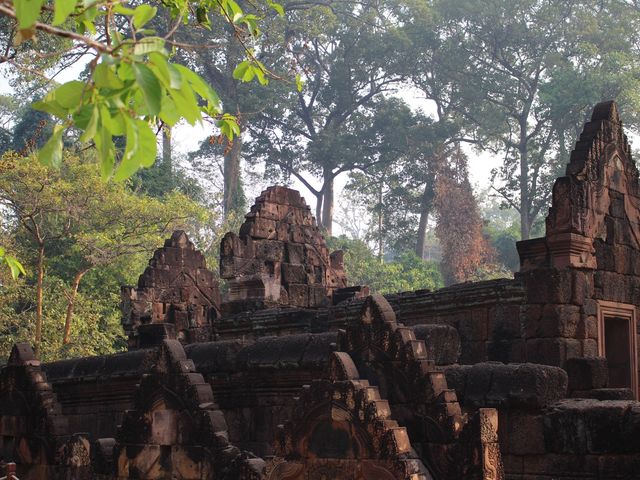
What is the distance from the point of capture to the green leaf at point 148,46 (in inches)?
157

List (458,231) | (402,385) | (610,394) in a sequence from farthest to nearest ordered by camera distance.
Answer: (458,231)
(610,394)
(402,385)

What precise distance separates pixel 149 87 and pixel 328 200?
37.4 m

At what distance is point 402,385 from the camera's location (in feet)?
21.4

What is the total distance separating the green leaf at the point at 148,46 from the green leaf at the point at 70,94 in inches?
11.5

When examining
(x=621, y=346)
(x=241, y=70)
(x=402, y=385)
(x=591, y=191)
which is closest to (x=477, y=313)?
(x=591, y=191)

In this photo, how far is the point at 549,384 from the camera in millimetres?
7094

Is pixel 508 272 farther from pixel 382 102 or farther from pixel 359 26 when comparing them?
pixel 359 26

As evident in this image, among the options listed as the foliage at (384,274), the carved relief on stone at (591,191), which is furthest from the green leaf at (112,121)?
the foliage at (384,274)

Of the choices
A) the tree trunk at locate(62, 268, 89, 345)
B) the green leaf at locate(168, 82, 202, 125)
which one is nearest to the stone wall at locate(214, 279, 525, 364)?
the green leaf at locate(168, 82, 202, 125)

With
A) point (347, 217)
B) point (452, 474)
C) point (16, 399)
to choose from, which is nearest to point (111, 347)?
point (16, 399)

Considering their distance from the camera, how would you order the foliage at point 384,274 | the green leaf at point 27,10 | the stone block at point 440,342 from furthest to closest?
the foliage at point 384,274 < the stone block at point 440,342 < the green leaf at point 27,10

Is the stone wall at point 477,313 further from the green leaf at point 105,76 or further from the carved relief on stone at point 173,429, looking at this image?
the green leaf at point 105,76

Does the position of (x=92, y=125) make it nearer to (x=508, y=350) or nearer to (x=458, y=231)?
(x=508, y=350)

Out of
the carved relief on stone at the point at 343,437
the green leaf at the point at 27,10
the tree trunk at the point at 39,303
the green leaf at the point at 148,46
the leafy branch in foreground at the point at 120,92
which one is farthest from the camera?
the tree trunk at the point at 39,303
